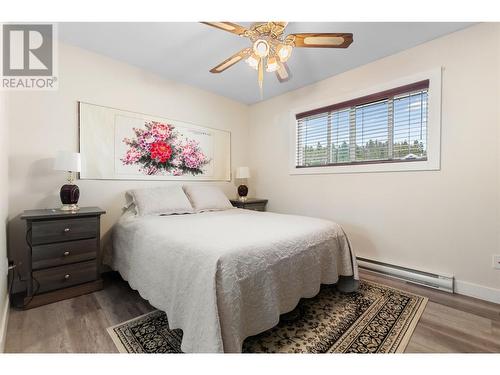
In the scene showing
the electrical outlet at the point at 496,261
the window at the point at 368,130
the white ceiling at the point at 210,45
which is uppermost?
the white ceiling at the point at 210,45

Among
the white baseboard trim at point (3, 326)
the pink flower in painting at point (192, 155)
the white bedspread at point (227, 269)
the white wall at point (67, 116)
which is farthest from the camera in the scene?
the pink flower in painting at point (192, 155)

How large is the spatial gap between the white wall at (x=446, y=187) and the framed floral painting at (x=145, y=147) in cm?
175

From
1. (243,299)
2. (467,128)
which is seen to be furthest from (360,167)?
(243,299)

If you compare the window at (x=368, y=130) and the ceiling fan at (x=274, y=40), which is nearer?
the ceiling fan at (x=274, y=40)

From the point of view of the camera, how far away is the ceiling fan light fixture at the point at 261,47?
1.63m

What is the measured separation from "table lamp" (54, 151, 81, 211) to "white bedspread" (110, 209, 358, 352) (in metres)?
0.55

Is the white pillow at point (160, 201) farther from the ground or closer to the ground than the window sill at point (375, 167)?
closer to the ground

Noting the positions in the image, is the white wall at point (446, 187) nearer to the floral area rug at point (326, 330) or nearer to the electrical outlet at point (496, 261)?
the electrical outlet at point (496, 261)

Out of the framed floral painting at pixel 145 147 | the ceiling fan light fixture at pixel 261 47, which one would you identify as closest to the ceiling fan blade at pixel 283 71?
the ceiling fan light fixture at pixel 261 47

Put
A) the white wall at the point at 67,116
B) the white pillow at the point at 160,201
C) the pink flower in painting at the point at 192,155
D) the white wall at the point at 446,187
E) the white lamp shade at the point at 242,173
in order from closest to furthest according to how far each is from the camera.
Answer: the white wall at the point at 446,187 → the white wall at the point at 67,116 → the white pillow at the point at 160,201 → the pink flower in painting at the point at 192,155 → the white lamp shade at the point at 242,173

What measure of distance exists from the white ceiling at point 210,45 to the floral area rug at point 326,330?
2348 mm

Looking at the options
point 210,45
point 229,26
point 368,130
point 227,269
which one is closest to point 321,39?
point 229,26

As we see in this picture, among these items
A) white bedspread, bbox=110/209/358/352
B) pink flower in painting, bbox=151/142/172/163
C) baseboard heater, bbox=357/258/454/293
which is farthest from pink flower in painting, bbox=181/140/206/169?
baseboard heater, bbox=357/258/454/293

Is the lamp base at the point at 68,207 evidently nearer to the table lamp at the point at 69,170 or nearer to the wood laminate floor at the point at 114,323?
the table lamp at the point at 69,170
